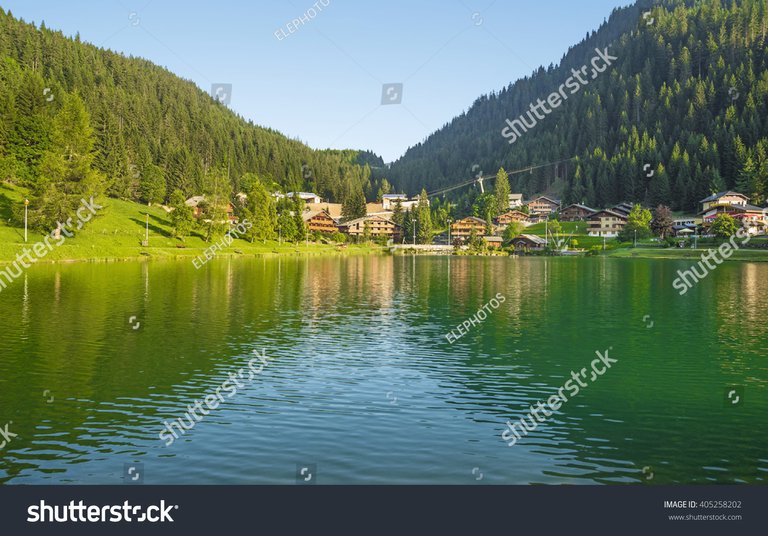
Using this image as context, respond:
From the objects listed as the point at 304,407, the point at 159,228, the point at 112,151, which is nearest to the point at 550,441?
the point at 304,407

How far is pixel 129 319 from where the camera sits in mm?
40531

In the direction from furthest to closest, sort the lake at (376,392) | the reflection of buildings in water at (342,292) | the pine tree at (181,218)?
1. the pine tree at (181,218)
2. the reflection of buildings in water at (342,292)
3. the lake at (376,392)

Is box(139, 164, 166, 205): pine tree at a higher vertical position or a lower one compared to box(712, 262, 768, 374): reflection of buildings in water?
higher

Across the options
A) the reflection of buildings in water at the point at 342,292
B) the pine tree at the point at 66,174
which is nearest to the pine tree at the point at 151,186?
the pine tree at the point at 66,174

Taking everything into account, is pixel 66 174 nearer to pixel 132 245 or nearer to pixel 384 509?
pixel 132 245

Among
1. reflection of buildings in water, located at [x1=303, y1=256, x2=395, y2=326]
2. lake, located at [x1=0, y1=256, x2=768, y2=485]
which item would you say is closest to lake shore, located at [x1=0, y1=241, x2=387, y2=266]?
reflection of buildings in water, located at [x1=303, y1=256, x2=395, y2=326]

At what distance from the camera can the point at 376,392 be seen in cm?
2364

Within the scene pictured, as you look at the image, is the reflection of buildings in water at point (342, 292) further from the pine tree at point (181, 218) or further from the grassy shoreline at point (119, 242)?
the pine tree at point (181, 218)

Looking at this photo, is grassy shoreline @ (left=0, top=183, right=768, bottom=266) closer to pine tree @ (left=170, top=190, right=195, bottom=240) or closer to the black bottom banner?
pine tree @ (left=170, top=190, right=195, bottom=240)

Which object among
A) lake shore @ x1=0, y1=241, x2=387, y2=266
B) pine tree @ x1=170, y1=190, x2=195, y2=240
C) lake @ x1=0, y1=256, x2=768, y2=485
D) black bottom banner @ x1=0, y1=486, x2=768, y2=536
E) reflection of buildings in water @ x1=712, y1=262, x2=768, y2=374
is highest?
pine tree @ x1=170, y1=190, x2=195, y2=240

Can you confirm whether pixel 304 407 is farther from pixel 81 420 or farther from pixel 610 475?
pixel 610 475

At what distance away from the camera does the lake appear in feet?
52.6

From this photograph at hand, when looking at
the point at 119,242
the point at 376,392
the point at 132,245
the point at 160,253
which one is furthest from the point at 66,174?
the point at 376,392

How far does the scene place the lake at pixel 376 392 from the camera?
52.6 ft
